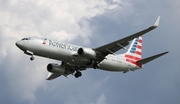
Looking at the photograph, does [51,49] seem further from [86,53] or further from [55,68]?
[55,68]

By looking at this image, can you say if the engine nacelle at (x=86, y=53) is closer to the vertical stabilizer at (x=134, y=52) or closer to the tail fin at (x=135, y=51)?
the vertical stabilizer at (x=134, y=52)

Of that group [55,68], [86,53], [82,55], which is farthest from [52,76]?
[86,53]

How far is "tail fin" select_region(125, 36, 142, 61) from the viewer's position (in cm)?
7481

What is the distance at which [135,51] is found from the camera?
7762 cm

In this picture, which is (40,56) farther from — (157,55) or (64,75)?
(157,55)

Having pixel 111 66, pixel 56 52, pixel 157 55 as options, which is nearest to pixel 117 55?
pixel 111 66

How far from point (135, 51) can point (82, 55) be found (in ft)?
51.6

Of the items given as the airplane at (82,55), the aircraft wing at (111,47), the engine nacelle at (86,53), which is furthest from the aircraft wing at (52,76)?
the engine nacelle at (86,53)

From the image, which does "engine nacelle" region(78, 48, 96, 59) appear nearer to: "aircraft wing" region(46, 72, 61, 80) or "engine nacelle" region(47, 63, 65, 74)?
"engine nacelle" region(47, 63, 65, 74)

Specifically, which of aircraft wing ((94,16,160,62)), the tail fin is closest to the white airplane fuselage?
aircraft wing ((94,16,160,62))

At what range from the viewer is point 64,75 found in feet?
246

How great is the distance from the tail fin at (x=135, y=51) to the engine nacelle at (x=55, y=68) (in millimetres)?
10826

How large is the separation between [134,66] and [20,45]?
19.4m

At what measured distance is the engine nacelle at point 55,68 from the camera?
72125 millimetres
